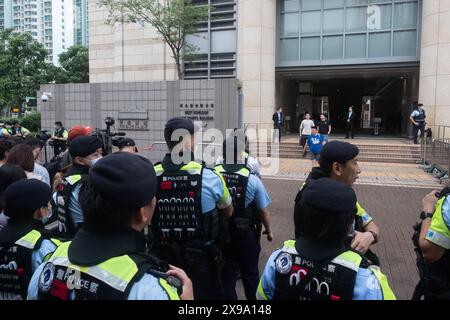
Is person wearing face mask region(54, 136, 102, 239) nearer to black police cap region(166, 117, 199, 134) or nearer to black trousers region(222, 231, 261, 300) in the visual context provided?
black police cap region(166, 117, 199, 134)

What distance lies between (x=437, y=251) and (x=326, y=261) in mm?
1075

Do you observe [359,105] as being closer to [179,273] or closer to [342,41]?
[342,41]

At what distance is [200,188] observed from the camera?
3027mm

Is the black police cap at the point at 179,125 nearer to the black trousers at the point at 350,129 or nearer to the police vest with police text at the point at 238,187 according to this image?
the police vest with police text at the point at 238,187

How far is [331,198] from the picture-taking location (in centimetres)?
183

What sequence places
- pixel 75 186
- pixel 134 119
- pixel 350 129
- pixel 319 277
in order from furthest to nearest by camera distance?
pixel 350 129 < pixel 134 119 < pixel 75 186 < pixel 319 277

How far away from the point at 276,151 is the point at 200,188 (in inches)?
566

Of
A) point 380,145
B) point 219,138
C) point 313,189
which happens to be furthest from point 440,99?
point 313,189

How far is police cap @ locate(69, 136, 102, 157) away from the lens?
139 inches

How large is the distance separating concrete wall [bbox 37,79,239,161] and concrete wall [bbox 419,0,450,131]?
817cm

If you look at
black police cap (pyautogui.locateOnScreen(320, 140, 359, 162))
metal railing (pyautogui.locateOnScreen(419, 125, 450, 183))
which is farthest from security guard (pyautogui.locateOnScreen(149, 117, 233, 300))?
metal railing (pyautogui.locateOnScreen(419, 125, 450, 183))

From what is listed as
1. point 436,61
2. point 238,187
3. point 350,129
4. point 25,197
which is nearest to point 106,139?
point 238,187

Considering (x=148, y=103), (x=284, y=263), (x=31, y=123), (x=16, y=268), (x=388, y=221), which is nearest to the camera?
(x=284, y=263)

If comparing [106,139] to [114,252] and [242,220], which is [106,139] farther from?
[114,252]
